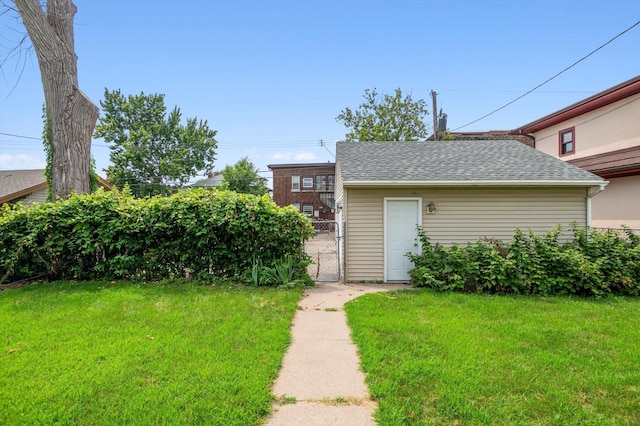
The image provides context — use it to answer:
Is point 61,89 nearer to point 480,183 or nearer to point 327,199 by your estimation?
point 480,183

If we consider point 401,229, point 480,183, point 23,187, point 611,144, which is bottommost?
point 401,229

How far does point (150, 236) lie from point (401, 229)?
5726 millimetres

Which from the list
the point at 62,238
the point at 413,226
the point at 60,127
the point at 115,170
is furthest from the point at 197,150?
the point at 413,226

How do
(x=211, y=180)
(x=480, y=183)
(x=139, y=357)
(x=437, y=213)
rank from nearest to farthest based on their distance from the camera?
(x=139, y=357) → (x=480, y=183) → (x=437, y=213) → (x=211, y=180)

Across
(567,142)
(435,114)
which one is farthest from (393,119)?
(567,142)

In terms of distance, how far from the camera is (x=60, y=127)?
816 cm

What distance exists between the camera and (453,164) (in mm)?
8172

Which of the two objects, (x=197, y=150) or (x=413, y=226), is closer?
(x=413, y=226)

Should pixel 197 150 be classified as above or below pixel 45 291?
above

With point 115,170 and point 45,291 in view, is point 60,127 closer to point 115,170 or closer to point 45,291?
point 45,291

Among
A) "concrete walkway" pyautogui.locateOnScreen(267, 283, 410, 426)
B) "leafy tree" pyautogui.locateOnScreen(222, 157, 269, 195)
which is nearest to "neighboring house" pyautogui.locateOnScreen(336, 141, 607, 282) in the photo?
"concrete walkway" pyautogui.locateOnScreen(267, 283, 410, 426)

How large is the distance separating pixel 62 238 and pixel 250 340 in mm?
5546

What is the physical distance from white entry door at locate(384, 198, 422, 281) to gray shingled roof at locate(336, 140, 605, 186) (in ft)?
2.24

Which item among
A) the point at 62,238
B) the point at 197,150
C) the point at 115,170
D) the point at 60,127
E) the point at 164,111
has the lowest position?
the point at 62,238
